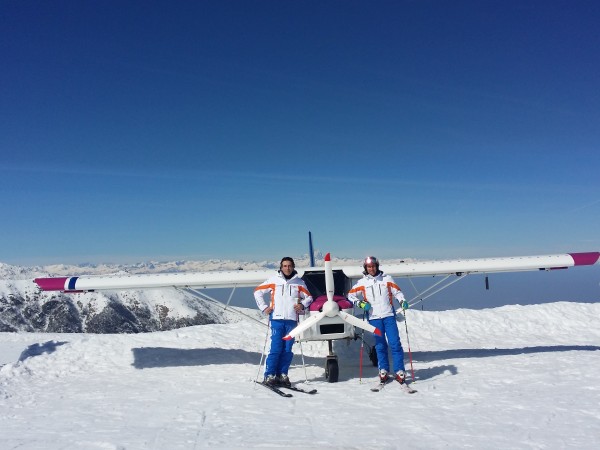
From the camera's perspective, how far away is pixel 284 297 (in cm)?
822

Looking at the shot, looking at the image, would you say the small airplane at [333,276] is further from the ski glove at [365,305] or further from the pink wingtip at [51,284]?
the ski glove at [365,305]

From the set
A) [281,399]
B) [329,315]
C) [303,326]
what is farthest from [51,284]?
[329,315]

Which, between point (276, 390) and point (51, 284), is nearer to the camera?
point (276, 390)

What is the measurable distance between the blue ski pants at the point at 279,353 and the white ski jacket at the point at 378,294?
1641 millimetres

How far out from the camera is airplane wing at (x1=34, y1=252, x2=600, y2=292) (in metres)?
11.3

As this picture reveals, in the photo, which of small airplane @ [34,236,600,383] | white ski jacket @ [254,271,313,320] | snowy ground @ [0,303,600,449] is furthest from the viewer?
small airplane @ [34,236,600,383]

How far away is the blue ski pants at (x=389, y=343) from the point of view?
7863mm

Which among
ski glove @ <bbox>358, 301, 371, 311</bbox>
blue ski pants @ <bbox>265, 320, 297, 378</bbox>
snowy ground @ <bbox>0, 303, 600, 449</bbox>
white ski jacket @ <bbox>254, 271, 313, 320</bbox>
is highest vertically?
white ski jacket @ <bbox>254, 271, 313, 320</bbox>

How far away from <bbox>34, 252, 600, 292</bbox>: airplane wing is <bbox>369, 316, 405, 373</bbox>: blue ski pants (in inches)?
121

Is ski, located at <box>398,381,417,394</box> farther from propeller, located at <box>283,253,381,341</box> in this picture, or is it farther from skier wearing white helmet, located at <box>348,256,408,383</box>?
propeller, located at <box>283,253,381,341</box>

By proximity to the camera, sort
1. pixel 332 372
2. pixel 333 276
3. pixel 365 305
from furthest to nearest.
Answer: pixel 333 276
pixel 332 372
pixel 365 305

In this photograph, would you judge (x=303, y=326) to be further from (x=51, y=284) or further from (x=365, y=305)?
(x=51, y=284)

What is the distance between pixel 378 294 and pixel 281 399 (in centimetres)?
292

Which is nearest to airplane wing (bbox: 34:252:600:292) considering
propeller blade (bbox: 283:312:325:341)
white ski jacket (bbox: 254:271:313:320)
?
white ski jacket (bbox: 254:271:313:320)
